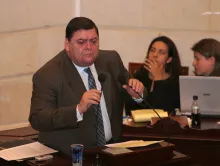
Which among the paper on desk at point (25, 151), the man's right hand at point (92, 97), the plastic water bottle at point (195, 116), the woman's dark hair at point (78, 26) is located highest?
the woman's dark hair at point (78, 26)

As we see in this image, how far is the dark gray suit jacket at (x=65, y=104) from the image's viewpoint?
3.13 meters

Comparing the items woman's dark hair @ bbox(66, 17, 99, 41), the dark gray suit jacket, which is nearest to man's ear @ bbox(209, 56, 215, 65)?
the dark gray suit jacket

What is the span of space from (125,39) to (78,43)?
86.2 inches

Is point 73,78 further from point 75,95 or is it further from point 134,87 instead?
point 134,87

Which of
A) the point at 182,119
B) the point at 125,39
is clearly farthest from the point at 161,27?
the point at 182,119

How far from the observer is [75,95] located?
3334mm

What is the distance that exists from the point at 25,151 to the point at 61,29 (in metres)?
2.20

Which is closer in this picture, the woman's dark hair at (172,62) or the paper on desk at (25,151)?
the paper on desk at (25,151)

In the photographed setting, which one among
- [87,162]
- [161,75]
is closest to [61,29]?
[161,75]

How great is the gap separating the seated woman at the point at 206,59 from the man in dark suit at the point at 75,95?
1.37 m

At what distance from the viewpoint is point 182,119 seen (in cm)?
365

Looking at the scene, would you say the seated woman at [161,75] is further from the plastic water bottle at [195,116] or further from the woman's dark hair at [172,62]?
the plastic water bottle at [195,116]

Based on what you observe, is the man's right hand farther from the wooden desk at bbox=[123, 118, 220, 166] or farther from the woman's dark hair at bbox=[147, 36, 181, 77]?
the woman's dark hair at bbox=[147, 36, 181, 77]

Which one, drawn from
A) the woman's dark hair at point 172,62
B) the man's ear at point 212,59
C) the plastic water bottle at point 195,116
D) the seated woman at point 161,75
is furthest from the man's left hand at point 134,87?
the woman's dark hair at point 172,62
